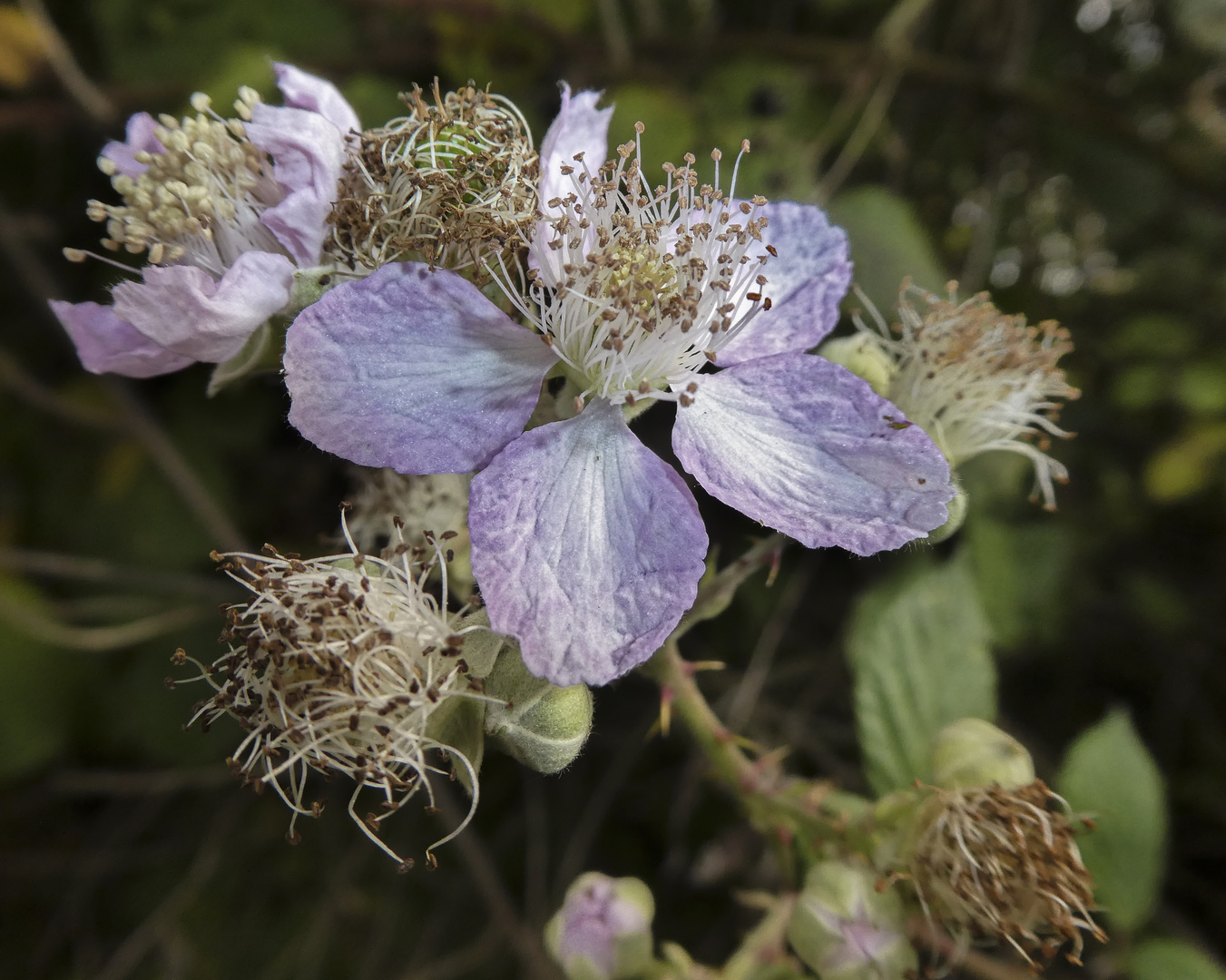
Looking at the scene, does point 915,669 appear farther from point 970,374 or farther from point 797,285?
point 797,285

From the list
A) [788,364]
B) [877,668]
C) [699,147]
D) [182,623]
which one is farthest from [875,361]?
[182,623]

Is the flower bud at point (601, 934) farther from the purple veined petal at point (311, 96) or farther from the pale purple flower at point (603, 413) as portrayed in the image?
the purple veined petal at point (311, 96)

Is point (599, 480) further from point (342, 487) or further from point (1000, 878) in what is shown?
point (342, 487)

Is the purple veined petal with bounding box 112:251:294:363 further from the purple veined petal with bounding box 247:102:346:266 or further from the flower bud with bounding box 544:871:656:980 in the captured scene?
the flower bud with bounding box 544:871:656:980

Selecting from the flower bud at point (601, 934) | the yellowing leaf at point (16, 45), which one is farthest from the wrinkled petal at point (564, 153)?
the yellowing leaf at point (16, 45)

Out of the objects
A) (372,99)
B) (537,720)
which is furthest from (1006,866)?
(372,99)

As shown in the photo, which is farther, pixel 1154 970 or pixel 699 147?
pixel 699 147
